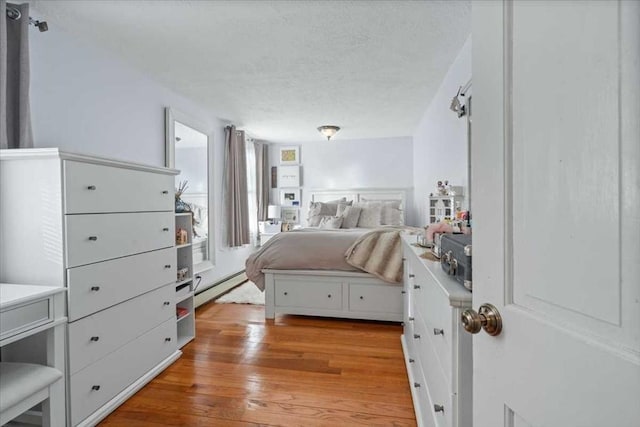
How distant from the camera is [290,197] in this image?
5.67 meters

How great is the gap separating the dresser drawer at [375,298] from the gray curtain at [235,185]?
2.13m

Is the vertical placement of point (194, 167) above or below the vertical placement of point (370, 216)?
above

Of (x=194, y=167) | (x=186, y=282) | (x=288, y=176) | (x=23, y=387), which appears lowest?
(x=23, y=387)

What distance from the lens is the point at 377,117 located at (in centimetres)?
404

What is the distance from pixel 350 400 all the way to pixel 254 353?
0.88m

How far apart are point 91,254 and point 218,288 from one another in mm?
2462

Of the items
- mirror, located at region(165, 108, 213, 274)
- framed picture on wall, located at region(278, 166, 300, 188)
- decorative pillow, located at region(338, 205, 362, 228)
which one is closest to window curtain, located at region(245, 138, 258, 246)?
framed picture on wall, located at region(278, 166, 300, 188)

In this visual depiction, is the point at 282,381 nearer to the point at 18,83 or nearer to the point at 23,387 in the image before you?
the point at 23,387

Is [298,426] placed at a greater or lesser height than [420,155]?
lesser

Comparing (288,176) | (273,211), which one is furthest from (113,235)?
(288,176)

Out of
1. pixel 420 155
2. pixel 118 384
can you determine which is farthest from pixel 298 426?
pixel 420 155

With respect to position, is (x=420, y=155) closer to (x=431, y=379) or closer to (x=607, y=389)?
(x=431, y=379)

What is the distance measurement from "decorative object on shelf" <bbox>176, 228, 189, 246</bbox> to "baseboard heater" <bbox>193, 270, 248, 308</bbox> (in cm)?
87

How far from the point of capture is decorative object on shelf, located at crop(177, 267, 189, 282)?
8.02 feet
